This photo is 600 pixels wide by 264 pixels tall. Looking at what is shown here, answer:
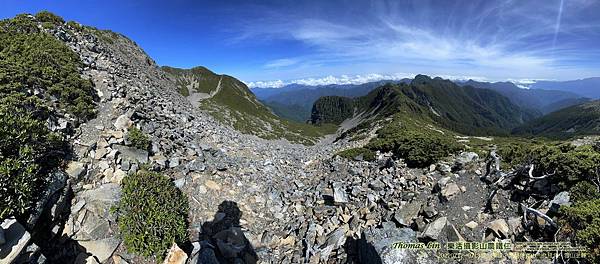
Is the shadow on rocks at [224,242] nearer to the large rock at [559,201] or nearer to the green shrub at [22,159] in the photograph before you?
the green shrub at [22,159]

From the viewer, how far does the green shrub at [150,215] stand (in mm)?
9781

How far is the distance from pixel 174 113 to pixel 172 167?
13266 millimetres

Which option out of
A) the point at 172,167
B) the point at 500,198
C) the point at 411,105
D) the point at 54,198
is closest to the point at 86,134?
the point at 172,167

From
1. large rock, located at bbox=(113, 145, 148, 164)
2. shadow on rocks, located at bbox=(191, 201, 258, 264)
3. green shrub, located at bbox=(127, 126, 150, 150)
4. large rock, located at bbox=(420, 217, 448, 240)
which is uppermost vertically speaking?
green shrub, located at bbox=(127, 126, 150, 150)

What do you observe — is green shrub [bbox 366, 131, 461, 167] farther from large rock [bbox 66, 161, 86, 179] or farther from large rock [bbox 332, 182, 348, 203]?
large rock [bbox 66, 161, 86, 179]

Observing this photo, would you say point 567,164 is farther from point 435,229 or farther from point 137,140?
point 137,140

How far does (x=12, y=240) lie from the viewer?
741cm

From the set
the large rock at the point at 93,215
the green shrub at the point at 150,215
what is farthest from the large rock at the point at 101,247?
the green shrub at the point at 150,215

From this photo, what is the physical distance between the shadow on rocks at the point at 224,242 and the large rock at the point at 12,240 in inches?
179

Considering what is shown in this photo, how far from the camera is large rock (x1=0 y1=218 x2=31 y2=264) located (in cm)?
710

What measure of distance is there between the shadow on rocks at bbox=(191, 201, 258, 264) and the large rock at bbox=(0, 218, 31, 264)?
4548mm

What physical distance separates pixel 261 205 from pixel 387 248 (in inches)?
306

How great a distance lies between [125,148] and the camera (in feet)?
47.6

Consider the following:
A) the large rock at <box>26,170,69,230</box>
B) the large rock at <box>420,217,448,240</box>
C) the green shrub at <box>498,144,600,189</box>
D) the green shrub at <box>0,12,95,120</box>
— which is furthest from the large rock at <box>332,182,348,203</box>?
the green shrub at <box>0,12,95,120</box>
